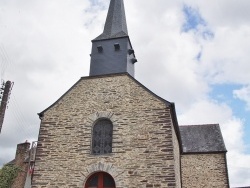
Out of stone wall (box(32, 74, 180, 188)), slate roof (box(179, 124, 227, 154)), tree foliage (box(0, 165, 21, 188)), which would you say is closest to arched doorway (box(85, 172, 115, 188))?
stone wall (box(32, 74, 180, 188))

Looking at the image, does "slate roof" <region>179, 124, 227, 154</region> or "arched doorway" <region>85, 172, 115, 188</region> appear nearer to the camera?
"arched doorway" <region>85, 172, 115, 188</region>

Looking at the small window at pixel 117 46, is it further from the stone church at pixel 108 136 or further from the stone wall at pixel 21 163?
the stone wall at pixel 21 163

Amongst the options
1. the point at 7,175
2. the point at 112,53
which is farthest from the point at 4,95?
the point at 112,53

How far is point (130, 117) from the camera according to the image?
11.2 m

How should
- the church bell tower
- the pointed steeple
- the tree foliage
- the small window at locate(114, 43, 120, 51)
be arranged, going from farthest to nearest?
the tree foliage → the pointed steeple → the small window at locate(114, 43, 120, 51) → the church bell tower

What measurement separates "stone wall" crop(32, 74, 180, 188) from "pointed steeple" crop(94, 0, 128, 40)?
3176 millimetres

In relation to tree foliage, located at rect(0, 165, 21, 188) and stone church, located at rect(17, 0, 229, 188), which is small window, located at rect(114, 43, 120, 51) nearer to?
stone church, located at rect(17, 0, 229, 188)

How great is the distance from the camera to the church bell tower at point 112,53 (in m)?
13.2

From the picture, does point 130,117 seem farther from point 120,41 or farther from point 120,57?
point 120,41

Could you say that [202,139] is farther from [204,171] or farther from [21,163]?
[21,163]

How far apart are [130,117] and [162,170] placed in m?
2.27

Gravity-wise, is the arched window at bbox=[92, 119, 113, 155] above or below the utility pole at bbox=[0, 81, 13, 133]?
below

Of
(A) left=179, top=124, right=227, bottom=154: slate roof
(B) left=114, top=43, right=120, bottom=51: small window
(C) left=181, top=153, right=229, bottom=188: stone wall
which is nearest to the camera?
(B) left=114, top=43, right=120, bottom=51: small window

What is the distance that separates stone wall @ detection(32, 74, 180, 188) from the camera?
10.3 meters
